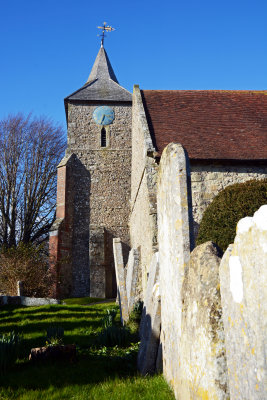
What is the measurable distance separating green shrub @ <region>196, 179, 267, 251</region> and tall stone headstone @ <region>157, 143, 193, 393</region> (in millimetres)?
4171

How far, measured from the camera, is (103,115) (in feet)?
64.6

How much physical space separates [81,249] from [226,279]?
16005mm

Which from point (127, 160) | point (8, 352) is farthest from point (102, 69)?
point (8, 352)

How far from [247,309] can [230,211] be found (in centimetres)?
608

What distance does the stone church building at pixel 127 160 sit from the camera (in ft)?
33.9

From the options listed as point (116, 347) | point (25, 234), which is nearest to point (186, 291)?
point (116, 347)

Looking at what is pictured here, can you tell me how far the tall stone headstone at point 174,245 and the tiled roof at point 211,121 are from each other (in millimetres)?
7019

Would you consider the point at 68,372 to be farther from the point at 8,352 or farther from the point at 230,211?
the point at 230,211

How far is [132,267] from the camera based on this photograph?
6984 mm

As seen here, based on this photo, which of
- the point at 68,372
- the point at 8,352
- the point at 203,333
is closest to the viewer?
the point at 203,333

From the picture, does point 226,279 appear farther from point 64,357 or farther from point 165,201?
point 64,357

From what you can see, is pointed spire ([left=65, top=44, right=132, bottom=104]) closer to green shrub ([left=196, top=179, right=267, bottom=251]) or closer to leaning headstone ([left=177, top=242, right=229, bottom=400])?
green shrub ([left=196, top=179, right=267, bottom=251])

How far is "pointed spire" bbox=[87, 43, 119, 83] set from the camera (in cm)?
2169

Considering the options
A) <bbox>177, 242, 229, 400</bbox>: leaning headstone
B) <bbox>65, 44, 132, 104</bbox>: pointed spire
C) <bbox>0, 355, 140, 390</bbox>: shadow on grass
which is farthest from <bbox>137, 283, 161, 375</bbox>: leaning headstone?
<bbox>65, 44, 132, 104</bbox>: pointed spire
